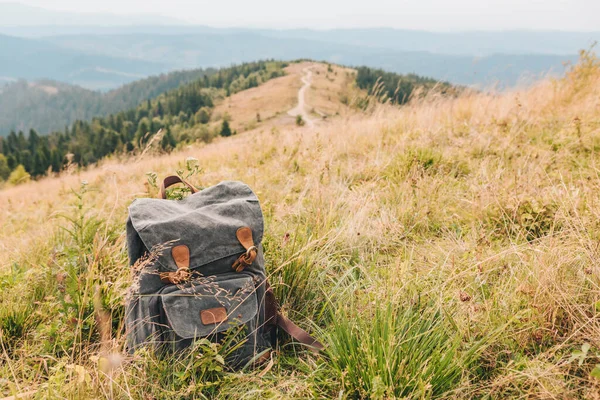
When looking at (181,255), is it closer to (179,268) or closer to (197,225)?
(179,268)

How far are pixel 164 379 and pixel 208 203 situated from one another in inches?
40.0

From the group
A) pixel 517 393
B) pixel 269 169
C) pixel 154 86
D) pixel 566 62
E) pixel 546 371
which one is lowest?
pixel 154 86

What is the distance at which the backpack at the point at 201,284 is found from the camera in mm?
1934

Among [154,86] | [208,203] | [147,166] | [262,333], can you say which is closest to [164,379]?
[262,333]

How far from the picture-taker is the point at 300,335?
2076mm

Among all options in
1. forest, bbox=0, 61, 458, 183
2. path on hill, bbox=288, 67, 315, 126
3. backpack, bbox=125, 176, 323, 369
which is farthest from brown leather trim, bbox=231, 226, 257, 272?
path on hill, bbox=288, 67, 315, 126

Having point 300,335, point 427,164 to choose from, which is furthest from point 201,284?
point 427,164

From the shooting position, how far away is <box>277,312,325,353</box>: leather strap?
79.6 inches

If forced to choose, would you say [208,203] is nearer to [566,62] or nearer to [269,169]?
[269,169]

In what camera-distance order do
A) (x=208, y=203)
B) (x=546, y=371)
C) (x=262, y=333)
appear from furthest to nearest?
(x=208, y=203) < (x=262, y=333) < (x=546, y=371)

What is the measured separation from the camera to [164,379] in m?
1.86

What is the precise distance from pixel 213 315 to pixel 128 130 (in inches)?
3369

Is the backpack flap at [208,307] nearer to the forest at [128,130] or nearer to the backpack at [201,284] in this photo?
the backpack at [201,284]

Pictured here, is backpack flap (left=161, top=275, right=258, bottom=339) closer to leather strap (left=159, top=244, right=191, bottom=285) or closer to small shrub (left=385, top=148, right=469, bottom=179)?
leather strap (left=159, top=244, right=191, bottom=285)
